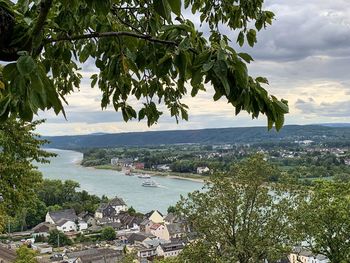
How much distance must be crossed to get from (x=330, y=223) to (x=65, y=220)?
3479cm

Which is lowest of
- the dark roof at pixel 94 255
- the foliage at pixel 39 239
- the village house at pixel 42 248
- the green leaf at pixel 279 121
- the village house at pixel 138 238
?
the foliage at pixel 39 239

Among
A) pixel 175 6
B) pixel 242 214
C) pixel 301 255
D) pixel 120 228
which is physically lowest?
pixel 120 228

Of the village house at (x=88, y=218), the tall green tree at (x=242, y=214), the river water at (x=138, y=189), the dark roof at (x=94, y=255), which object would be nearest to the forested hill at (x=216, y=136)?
the river water at (x=138, y=189)

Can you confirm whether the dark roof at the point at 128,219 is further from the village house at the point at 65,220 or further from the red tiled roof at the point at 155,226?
the village house at the point at 65,220

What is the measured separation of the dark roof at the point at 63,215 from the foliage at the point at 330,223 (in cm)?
3468

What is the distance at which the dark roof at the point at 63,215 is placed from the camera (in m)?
42.5

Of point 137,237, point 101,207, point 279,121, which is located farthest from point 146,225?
point 279,121

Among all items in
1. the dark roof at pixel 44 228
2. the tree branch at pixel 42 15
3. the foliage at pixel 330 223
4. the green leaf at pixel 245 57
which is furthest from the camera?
the dark roof at pixel 44 228

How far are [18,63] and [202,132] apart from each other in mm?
145128

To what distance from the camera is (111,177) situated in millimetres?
65750

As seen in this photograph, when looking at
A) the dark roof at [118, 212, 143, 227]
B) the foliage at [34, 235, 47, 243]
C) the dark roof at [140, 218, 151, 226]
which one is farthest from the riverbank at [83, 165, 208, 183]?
the foliage at [34, 235, 47, 243]

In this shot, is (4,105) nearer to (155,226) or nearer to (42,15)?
(42,15)

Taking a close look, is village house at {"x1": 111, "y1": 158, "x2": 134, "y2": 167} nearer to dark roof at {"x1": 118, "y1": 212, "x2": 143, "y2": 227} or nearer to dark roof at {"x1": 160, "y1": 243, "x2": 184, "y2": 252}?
dark roof at {"x1": 118, "y1": 212, "x2": 143, "y2": 227}

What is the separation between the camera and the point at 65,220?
1654 inches
